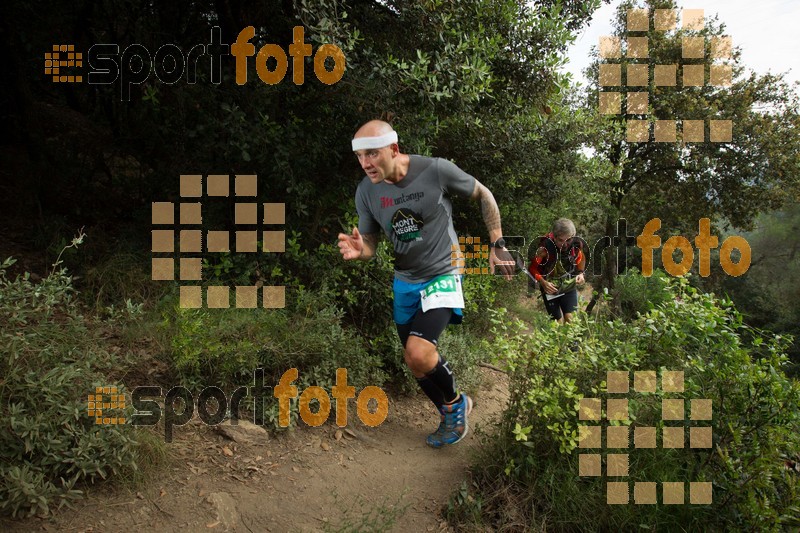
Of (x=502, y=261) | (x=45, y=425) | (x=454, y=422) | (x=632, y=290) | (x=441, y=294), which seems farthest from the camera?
(x=632, y=290)

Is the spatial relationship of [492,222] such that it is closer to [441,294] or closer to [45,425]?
[441,294]

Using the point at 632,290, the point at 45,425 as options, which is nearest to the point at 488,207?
the point at 45,425

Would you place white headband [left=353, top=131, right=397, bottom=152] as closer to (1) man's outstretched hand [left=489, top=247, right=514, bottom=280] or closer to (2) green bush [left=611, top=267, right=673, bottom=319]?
(1) man's outstretched hand [left=489, top=247, right=514, bottom=280]

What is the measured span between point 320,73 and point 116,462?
375 cm

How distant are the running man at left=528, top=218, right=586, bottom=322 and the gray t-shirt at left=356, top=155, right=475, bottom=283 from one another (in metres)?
2.74

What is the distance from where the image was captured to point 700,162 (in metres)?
14.4

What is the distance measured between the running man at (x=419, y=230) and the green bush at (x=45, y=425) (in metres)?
1.99

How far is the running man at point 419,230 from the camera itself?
3904mm

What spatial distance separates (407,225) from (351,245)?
0.45m

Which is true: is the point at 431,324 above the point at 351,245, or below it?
below

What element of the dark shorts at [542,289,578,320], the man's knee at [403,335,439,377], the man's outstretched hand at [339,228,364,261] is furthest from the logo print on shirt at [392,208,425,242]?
the dark shorts at [542,289,578,320]

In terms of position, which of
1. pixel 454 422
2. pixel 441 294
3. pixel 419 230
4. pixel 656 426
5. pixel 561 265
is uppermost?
pixel 419 230

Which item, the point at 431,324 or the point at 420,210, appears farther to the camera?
the point at 431,324

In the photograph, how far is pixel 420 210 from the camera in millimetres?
3982
